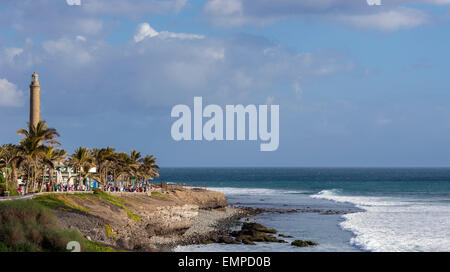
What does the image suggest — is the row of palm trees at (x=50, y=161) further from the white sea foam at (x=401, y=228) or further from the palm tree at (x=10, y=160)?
the white sea foam at (x=401, y=228)

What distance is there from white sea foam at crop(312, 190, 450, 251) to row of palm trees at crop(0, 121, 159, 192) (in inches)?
1167

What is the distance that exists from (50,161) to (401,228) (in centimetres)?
3525

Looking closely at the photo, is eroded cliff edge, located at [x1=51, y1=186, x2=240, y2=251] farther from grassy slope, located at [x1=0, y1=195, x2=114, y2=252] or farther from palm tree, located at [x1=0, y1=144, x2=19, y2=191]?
palm tree, located at [x1=0, y1=144, x2=19, y2=191]

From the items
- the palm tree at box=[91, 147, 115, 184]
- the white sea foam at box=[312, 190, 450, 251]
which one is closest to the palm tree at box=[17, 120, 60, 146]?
the palm tree at box=[91, 147, 115, 184]

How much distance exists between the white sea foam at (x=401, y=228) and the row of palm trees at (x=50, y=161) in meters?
29.6

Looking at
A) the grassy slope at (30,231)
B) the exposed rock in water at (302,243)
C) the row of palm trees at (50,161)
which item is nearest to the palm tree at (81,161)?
the row of palm trees at (50,161)

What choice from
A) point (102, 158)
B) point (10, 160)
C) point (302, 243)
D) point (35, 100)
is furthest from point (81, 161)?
point (302, 243)

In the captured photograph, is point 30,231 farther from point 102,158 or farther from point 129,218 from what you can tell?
point 102,158

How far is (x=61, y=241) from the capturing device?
23.1 metres

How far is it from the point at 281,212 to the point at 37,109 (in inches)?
1542
